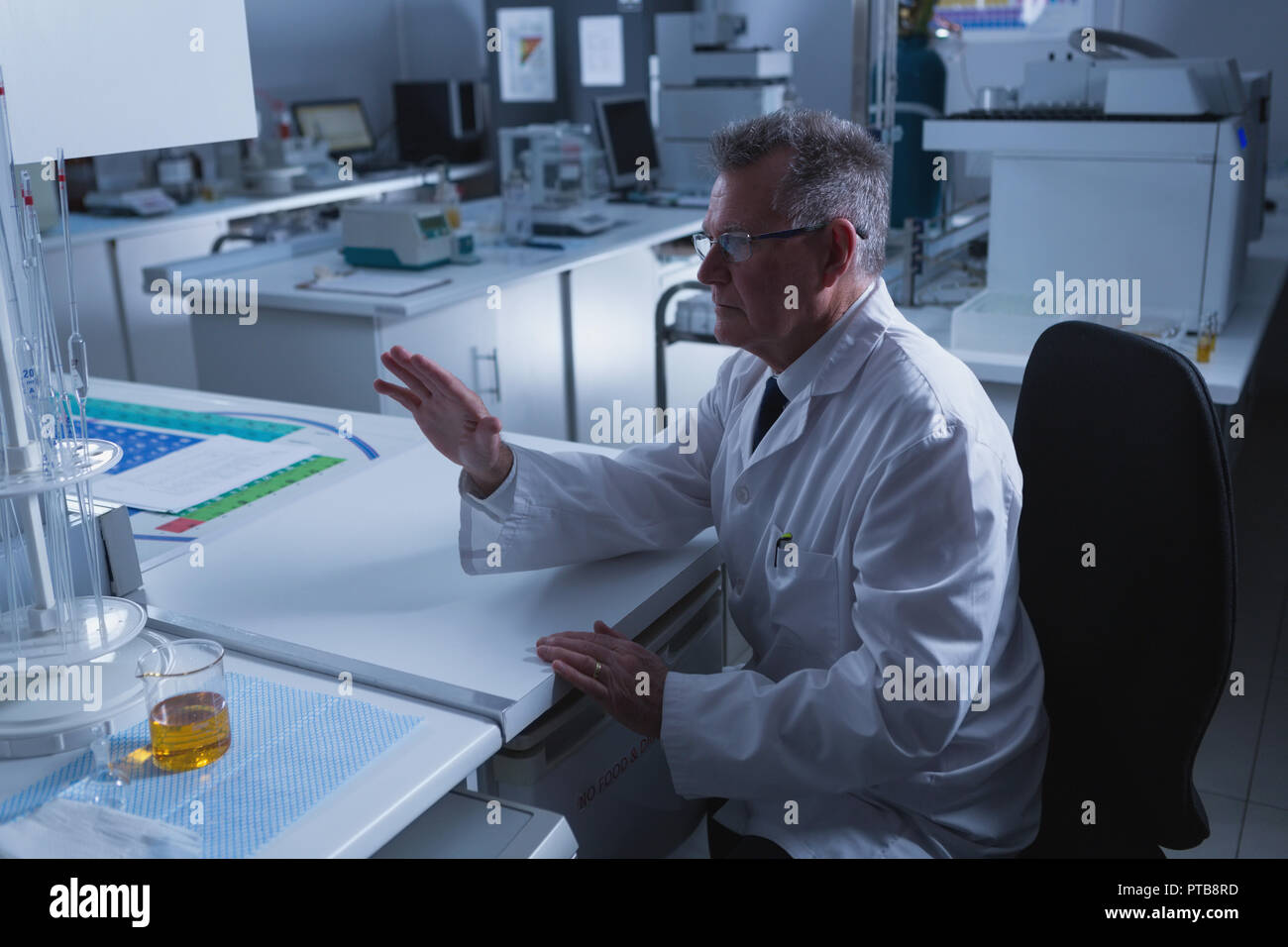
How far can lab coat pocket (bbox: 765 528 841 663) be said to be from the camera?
134 cm

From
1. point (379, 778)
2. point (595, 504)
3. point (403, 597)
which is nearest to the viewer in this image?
point (379, 778)

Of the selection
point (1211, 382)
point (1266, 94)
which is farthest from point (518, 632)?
point (1266, 94)

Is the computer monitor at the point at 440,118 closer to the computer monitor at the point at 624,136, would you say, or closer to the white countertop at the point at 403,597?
the computer monitor at the point at 624,136

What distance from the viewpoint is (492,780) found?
128cm

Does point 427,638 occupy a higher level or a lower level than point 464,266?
lower

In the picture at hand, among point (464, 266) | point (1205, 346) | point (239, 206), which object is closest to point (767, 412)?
point (1205, 346)

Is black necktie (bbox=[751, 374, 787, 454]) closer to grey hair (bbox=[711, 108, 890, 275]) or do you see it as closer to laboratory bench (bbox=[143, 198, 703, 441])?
grey hair (bbox=[711, 108, 890, 275])

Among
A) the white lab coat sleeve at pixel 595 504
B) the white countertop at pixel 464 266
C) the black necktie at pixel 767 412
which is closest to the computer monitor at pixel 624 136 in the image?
the white countertop at pixel 464 266

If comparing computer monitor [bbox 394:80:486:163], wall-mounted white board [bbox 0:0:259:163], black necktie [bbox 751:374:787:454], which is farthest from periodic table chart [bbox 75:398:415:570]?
computer monitor [bbox 394:80:486:163]

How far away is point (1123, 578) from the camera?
1310mm

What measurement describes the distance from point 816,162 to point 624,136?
371 cm

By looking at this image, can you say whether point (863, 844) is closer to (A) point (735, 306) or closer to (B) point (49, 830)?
(A) point (735, 306)

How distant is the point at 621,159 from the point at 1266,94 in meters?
2.45

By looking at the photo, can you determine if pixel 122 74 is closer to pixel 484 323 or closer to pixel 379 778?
pixel 379 778
